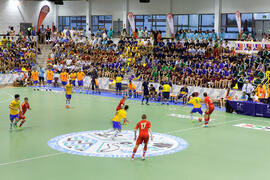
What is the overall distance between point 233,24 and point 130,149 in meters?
28.5

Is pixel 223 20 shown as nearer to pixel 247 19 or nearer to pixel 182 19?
pixel 247 19

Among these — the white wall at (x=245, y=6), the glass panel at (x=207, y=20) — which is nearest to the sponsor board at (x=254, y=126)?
the white wall at (x=245, y=6)

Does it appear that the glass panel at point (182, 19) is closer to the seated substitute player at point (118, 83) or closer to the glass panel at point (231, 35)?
the glass panel at point (231, 35)

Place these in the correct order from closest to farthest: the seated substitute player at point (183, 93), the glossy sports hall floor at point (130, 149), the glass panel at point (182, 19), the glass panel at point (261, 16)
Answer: the glossy sports hall floor at point (130, 149) < the seated substitute player at point (183, 93) < the glass panel at point (261, 16) < the glass panel at point (182, 19)

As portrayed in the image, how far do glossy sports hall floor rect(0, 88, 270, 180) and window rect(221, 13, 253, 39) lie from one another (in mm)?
17580

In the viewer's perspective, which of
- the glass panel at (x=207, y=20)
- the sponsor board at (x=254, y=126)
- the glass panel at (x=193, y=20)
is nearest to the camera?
the sponsor board at (x=254, y=126)

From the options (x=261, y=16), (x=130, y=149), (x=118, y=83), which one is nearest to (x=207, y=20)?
(x=261, y=16)

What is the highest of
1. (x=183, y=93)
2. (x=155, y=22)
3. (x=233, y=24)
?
(x=155, y=22)

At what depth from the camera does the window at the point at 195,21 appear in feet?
143

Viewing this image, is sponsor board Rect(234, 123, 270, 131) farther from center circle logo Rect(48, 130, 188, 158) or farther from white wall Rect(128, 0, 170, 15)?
white wall Rect(128, 0, 170, 15)

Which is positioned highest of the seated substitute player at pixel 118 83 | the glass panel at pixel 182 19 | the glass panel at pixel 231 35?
the glass panel at pixel 182 19

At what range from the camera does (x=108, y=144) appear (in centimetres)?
1723

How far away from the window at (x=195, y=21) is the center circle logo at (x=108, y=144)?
88.6 ft

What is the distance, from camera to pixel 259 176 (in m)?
13.3
